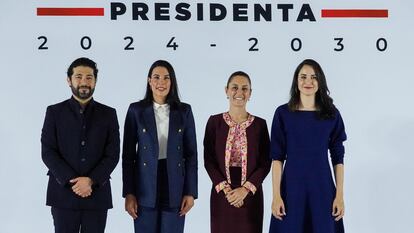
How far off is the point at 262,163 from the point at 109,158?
0.81 metres

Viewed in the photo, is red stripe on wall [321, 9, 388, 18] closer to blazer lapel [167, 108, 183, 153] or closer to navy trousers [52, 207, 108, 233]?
blazer lapel [167, 108, 183, 153]

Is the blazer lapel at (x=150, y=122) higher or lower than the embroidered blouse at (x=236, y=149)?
higher

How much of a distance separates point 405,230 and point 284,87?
1300mm

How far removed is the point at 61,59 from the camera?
467cm

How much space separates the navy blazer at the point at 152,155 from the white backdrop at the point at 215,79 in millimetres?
866

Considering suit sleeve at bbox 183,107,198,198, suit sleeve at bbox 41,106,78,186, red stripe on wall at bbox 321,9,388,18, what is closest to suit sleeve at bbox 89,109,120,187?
suit sleeve at bbox 41,106,78,186

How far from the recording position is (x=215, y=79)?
15.5 ft

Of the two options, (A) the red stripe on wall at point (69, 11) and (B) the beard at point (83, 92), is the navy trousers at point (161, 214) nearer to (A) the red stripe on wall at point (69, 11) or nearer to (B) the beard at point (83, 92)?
(B) the beard at point (83, 92)

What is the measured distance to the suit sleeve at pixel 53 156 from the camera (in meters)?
3.52

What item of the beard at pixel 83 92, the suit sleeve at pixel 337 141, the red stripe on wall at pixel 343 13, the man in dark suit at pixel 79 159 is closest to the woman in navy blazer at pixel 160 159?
the man in dark suit at pixel 79 159

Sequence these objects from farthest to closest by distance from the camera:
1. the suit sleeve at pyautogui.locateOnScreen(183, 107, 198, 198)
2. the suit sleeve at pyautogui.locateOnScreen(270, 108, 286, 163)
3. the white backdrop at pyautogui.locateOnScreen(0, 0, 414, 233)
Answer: the white backdrop at pyautogui.locateOnScreen(0, 0, 414, 233) → the suit sleeve at pyautogui.locateOnScreen(183, 107, 198, 198) → the suit sleeve at pyautogui.locateOnScreen(270, 108, 286, 163)

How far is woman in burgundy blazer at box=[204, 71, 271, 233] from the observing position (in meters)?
3.67

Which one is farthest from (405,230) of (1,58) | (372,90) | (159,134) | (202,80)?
(1,58)

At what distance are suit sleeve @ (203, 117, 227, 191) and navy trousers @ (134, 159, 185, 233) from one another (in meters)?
0.23
